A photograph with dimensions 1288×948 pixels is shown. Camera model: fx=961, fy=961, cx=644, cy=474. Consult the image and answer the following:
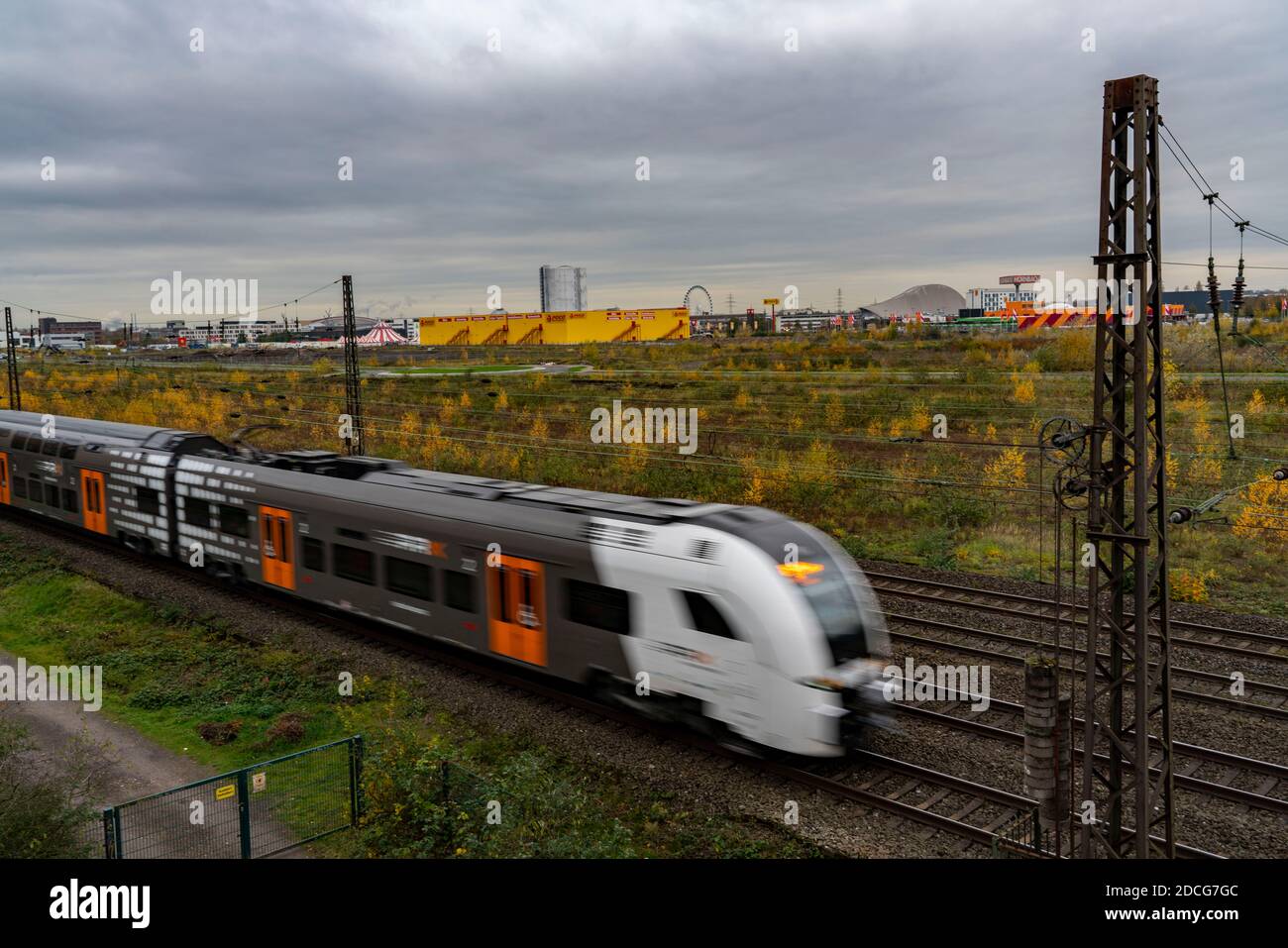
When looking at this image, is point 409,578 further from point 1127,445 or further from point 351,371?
point 351,371

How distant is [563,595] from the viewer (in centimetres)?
1519

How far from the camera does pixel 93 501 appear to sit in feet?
89.5

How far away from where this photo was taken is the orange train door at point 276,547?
814 inches

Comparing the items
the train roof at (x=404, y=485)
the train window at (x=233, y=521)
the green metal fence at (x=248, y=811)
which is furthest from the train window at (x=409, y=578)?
the train window at (x=233, y=521)

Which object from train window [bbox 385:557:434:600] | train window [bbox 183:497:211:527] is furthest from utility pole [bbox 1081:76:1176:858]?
train window [bbox 183:497:211:527]

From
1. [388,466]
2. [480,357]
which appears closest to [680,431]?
[388,466]

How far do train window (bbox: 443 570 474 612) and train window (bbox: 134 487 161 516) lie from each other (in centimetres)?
1162

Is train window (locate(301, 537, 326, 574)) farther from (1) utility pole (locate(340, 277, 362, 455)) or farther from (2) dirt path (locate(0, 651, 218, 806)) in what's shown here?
(1) utility pole (locate(340, 277, 362, 455))

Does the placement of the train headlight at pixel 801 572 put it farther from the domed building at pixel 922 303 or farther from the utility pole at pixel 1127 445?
the domed building at pixel 922 303

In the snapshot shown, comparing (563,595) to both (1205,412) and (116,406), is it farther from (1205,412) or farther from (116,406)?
(116,406)

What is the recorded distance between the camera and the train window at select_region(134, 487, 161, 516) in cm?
2472

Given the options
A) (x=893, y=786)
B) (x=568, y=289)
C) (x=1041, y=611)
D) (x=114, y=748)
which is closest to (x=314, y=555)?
(x=114, y=748)

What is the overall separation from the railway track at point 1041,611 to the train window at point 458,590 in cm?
1091
